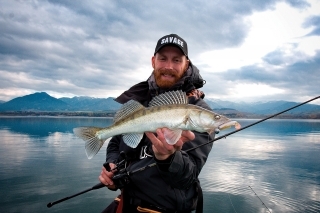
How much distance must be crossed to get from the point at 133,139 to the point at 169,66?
5.94ft

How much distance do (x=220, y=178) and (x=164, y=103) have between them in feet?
47.1

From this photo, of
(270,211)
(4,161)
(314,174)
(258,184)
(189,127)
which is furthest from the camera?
(4,161)

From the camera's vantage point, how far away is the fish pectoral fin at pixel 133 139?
13.1ft

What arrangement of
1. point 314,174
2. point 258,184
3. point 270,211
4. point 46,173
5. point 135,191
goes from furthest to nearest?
Result: point 314,174 → point 46,173 → point 258,184 → point 270,211 → point 135,191

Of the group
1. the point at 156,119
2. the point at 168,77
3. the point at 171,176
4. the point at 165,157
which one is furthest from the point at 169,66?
the point at 171,176

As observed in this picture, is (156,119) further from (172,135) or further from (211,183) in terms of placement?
(211,183)

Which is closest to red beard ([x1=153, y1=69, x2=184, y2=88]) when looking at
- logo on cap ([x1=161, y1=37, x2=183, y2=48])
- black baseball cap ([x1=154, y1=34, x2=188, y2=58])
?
black baseball cap ([x1=154, y1=34, x2=188, y2=58])

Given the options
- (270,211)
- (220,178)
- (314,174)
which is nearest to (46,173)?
(220,178)

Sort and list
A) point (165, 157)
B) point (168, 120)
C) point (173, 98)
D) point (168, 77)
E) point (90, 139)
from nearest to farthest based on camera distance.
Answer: point (165, 157), point (168, 120), point (173, 98), point (90, 139), point (168, 77)

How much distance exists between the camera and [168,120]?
368cm

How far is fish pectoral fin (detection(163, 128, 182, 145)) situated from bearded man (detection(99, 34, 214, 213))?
2.5 inches

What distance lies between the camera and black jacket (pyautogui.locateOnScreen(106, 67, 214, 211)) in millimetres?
3572

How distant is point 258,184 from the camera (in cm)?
1583

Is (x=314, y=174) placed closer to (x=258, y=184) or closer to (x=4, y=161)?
(x=258, y=184)
